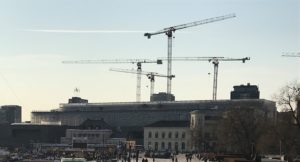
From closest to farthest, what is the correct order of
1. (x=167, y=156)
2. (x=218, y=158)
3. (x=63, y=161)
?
(x=63, y=161) < (x=218, y=158) < (x=167, y=156)

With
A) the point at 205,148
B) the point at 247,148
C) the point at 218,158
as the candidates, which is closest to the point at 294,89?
the point at 218,158

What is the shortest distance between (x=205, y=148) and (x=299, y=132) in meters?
85.9

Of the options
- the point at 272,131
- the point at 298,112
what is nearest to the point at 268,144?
the point at 272,131

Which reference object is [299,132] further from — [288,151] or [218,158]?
[218,158]

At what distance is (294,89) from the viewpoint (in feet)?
330

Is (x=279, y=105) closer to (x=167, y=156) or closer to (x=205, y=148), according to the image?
(x=167, y=156)

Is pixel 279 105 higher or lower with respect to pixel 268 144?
higher

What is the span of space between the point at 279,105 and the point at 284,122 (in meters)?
4.22

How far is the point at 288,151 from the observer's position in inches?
4065

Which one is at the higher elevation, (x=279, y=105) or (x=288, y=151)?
(x=279, y=105)

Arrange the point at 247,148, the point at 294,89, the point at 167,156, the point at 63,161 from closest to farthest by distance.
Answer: the point at 63,161, the point at 294,89, the point at 247,148, the point at 167,156

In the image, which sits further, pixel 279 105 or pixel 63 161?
pixel 279 105

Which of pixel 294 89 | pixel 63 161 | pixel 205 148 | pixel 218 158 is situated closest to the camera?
pixel 63 161

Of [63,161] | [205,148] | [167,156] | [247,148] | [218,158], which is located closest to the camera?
[63,161]
